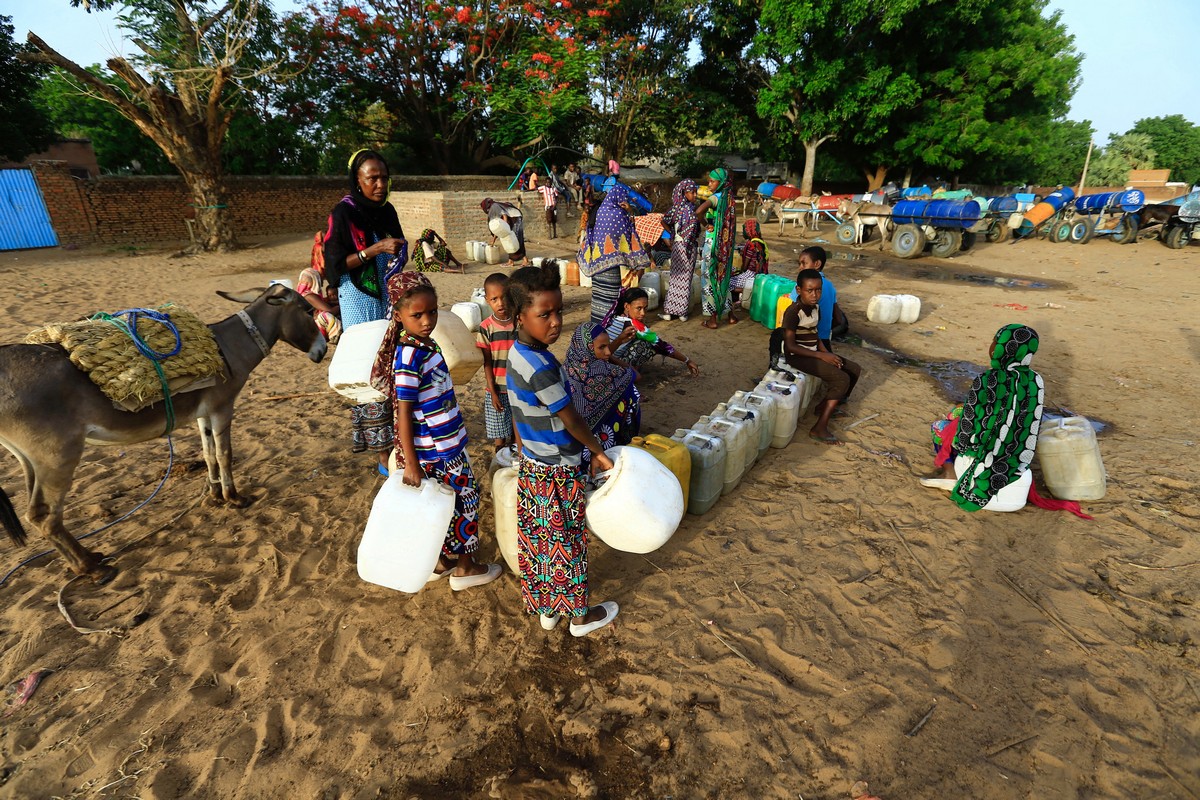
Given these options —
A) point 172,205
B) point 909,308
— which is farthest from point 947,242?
point 172,205

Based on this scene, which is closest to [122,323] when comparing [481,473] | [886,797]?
[481,473]

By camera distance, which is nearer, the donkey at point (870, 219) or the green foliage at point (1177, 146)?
the donkey at point (870, 219)

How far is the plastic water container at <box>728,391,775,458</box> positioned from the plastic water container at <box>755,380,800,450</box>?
0.05 m

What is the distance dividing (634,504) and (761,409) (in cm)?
206

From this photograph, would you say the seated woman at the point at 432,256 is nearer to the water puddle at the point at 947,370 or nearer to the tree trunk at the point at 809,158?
the water puddle at the point at 947,370

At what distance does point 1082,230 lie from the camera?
14695 mm

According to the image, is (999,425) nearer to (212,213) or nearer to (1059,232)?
(212,213)

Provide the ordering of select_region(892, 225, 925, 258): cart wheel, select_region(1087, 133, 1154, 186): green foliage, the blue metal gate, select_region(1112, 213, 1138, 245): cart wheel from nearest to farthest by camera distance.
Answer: the blue metal gate
select_region(892, 225, 925, 258): cart wheel
select_region(1112, 213, 1138, 245): cart wheel
select_region(1087, 133, 1154, 186): green foliage

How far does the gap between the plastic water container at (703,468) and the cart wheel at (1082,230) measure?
54.1 ft

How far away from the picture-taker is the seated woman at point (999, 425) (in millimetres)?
3439

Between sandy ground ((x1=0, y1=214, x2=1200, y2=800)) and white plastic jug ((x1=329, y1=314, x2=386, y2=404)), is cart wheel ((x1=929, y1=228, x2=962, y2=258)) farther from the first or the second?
white plastic jug ((x1=329, y1=314, x2=386, y2=404))

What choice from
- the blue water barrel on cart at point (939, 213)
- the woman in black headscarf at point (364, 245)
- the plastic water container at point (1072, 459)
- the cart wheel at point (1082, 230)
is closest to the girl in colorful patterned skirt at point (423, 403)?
the woman in black headscarf at point (364, 245)

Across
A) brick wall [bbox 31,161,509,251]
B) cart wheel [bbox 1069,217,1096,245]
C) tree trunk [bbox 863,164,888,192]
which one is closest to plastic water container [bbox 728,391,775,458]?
brick wall [bbox 31,161,509,251]

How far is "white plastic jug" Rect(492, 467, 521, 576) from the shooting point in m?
2.98
